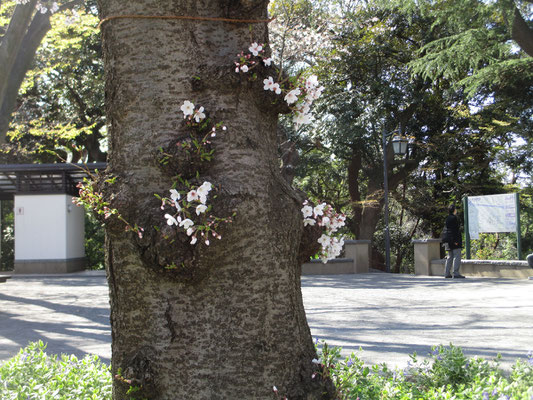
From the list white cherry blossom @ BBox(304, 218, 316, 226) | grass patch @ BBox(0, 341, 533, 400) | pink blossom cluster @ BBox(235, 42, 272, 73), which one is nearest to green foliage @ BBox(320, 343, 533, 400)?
grass patch @ BBox(0, 341, 533, 400)

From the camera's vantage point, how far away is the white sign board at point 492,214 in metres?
14.2

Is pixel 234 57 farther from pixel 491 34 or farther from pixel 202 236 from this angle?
pixel 491 34

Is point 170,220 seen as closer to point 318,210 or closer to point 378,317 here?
point 318,210

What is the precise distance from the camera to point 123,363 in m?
2.49

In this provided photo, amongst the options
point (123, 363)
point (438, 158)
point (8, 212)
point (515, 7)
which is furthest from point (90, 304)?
point (8, 212)

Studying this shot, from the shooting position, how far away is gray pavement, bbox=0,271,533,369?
5965mm

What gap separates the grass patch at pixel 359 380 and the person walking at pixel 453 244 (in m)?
10.9

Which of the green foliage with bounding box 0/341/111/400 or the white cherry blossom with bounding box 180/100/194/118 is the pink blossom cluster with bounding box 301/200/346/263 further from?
the green foliage with bounding box 0/341/111/400

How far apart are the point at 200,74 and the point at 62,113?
985 inches

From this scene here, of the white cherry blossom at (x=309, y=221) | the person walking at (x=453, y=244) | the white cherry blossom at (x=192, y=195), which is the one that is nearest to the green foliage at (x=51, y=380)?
the white cherry blossom at (x=192, y=195)

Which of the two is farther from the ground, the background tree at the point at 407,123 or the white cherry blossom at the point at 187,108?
the background tree at the point at 407,123

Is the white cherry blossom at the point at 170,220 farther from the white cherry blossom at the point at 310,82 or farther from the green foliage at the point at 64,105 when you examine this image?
the green foliage at the point at 64,105

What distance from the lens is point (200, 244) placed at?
2324 millimetres

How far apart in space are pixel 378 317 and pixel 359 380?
505cm
